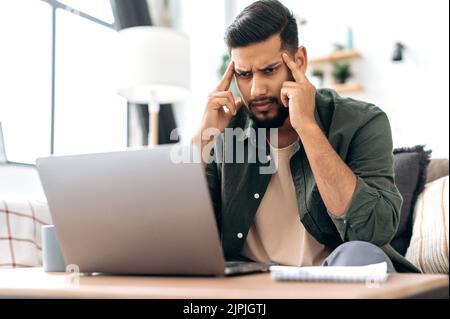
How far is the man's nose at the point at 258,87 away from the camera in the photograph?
1.48 meters

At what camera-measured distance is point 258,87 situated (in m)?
1.48

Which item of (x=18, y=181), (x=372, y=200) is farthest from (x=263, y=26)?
(x=18, y=181)

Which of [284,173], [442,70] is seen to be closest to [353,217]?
[284,173]

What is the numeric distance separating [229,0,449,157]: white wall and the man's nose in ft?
7.16

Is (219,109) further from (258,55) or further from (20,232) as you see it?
(20,232)

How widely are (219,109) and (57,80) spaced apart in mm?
1646

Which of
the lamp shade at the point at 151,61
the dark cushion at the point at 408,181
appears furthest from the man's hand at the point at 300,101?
the lamp shade at the point at 151,61

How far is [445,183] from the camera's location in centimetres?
205

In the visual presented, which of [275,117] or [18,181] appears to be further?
[18,181]

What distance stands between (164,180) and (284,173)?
73cm

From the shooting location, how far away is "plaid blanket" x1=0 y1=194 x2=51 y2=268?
179 centimetres

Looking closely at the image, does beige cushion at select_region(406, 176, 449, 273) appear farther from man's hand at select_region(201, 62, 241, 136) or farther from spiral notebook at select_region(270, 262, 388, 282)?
spiral notebook at select_region(270, 262, 388, 282)

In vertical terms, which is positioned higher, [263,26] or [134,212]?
[263,26]

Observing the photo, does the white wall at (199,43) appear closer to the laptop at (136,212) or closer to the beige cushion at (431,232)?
the beige cushion at (431,232)
